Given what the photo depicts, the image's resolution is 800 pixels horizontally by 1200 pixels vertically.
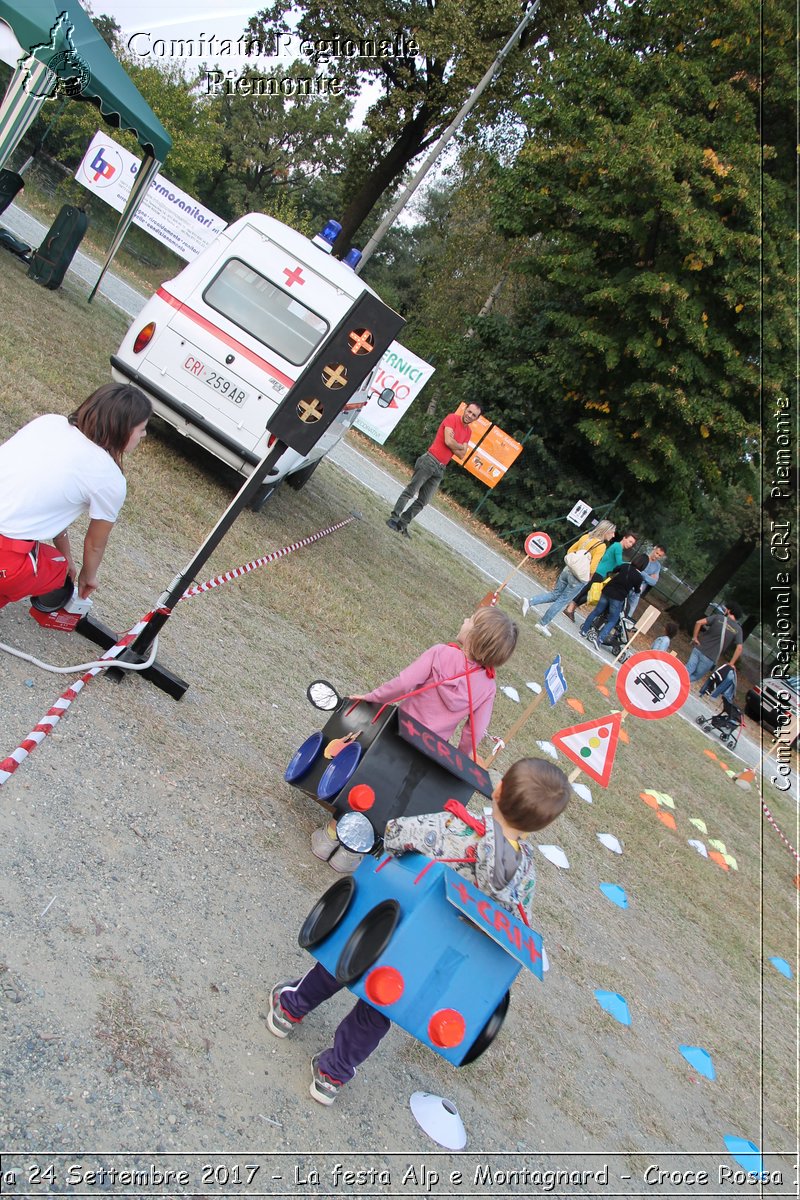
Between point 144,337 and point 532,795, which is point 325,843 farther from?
point 144,337

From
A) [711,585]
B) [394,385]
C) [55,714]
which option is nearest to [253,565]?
[55,714]

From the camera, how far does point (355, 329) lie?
4125 mm

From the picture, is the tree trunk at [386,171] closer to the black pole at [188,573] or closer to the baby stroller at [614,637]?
the baby stroller at [614,637]

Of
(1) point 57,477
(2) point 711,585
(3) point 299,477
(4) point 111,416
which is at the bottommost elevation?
(3) point 299,477

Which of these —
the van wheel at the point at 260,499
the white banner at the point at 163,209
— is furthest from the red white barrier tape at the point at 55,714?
the white banner at the point at 163,209

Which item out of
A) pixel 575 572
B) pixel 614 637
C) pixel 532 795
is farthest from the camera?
pixel 614 637

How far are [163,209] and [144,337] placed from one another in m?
15.9

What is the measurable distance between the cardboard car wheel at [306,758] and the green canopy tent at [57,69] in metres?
9.22

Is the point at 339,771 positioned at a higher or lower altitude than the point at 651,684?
lower

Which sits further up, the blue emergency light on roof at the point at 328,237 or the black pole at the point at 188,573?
the blue emergency light on roof at the point at 328,237

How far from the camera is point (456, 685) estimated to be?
4.00 metres

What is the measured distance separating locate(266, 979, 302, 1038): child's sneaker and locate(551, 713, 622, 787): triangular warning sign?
3.65m

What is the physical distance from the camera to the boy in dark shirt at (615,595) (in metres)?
15.3

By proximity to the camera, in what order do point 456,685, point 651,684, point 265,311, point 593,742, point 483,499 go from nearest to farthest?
1. point 456,685
2. point 593,742
3. point 651,684
4. point 265,311
5. point 483,499
